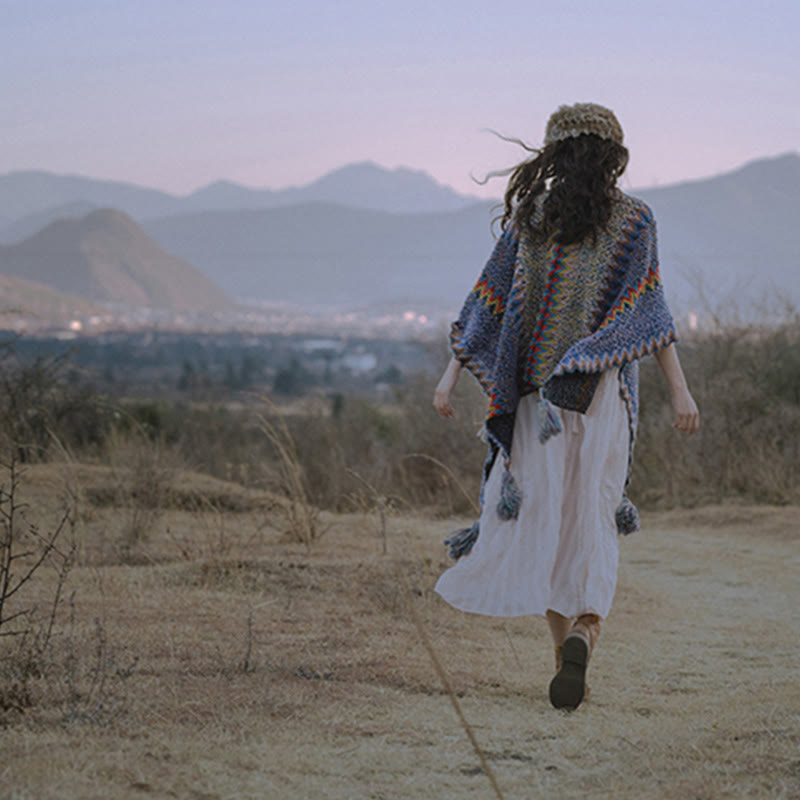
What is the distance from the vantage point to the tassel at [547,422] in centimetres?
366

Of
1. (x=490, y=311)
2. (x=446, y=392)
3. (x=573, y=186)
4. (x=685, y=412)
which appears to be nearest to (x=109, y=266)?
(x=490, y=311)

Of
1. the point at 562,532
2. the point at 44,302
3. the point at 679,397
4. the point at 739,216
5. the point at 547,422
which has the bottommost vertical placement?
the point at 562,532

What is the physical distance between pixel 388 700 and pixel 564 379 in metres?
1.21

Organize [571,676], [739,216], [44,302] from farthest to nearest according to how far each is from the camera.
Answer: [739,216] → [44,302] → [571,676]

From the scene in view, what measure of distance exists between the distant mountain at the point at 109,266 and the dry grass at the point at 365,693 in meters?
141

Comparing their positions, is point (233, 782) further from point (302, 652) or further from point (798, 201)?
point (798, 201)

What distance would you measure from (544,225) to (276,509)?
4.07 meters

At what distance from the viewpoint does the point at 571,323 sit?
3.84 meters

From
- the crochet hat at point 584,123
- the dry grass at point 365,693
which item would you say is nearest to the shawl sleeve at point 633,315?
the crochet hat at point 584,123

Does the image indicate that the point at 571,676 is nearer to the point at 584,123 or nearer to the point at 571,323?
the point at 571,323

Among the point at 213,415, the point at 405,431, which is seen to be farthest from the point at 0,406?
the point at 213,415

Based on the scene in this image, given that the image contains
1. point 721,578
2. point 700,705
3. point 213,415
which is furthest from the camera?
point 213,415

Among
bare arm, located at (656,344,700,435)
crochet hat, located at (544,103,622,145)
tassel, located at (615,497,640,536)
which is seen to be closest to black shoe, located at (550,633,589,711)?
tassel, located at (615,497,640,536)

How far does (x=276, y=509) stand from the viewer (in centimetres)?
747
